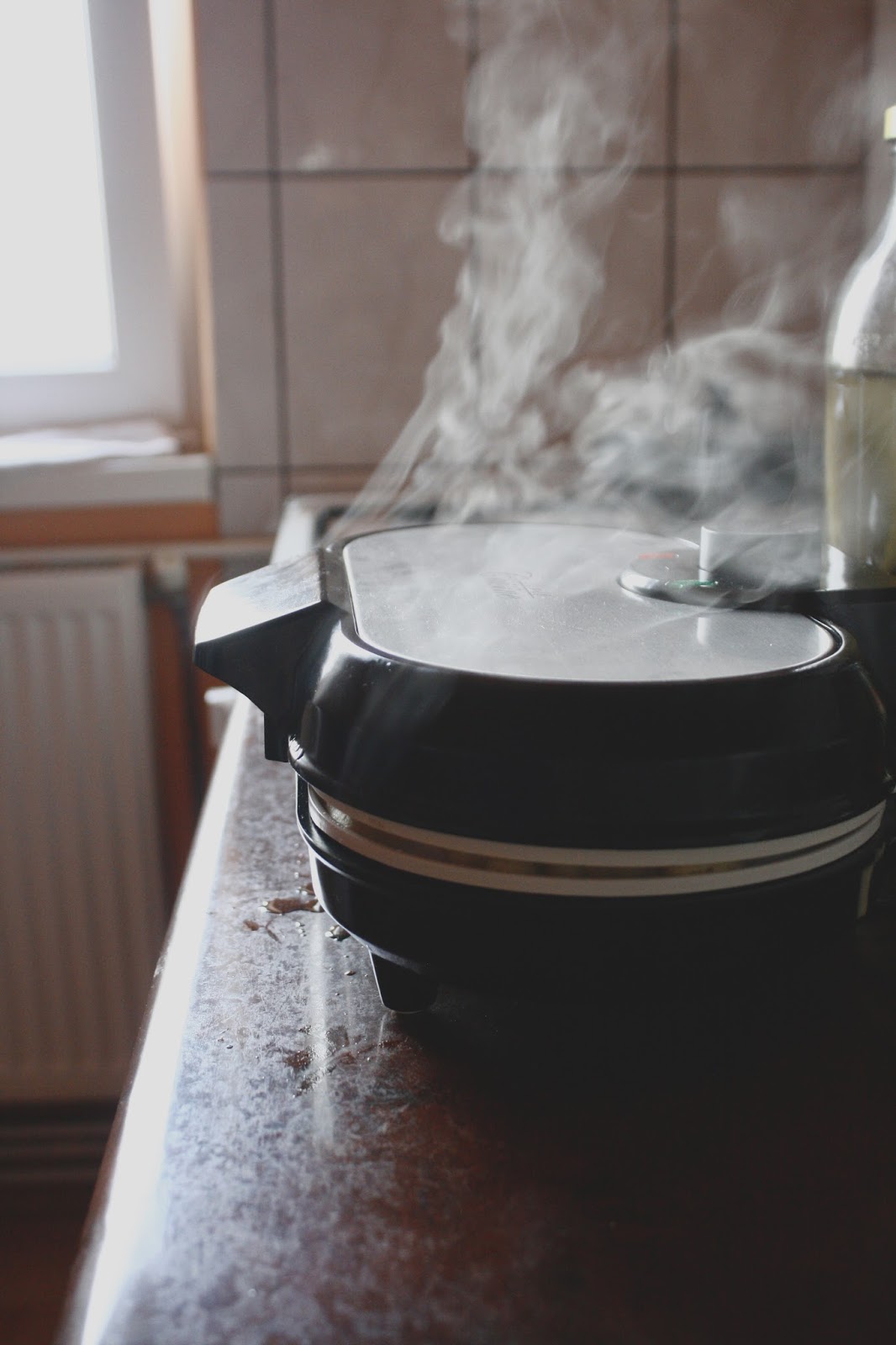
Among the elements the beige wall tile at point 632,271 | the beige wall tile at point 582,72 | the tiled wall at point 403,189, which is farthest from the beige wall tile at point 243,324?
the beige wall tile at point 632,271

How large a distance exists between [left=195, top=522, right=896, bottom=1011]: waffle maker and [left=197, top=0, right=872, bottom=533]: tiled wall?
3.72 feet

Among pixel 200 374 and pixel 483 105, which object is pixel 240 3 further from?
pixel 200 374

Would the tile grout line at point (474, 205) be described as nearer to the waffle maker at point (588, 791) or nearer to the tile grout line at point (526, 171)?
the tile grout line at point (526, 171)

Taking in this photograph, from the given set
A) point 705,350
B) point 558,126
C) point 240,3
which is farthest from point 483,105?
point 705,350

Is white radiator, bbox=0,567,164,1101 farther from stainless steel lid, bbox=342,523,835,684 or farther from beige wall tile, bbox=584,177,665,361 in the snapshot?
stainless steel lid, bbox=342,523,835,684

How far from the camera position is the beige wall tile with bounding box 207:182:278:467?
4.79 feet

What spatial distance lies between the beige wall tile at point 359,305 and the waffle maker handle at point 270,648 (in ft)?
3.60

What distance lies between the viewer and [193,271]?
1715mm

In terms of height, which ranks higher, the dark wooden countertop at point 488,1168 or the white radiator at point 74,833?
the dark wooden countertop at point 488,1168

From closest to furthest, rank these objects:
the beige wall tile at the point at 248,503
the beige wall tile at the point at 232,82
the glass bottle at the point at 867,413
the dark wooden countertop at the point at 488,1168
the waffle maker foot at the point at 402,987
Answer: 1. the dark wooden countertop at the point at 488,1168
2. the waffle maker foot at the point at 402,987
3. the glass bottle at the point at 867,413
4. the beige wall tile at the point at 232,82
5. the beige wall tile at the point at 248,503

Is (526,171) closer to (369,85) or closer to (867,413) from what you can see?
(369,85)

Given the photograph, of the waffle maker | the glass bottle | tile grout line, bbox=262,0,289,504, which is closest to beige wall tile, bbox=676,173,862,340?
tile grout line, bbox=262,0,289,504

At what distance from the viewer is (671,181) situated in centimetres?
148

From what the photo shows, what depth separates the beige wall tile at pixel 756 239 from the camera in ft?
4.87
